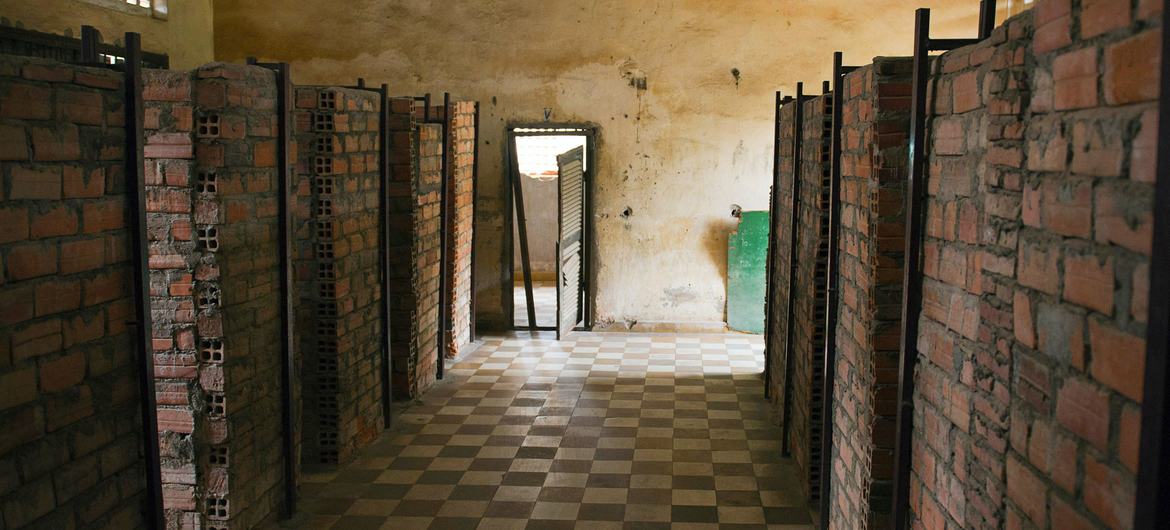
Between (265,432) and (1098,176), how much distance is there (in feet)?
12.5

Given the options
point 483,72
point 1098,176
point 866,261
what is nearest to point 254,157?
point 866,261

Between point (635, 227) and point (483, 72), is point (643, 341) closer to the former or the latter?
point (635, 227)

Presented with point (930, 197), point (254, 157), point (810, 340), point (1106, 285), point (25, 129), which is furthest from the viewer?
point (810, 340)

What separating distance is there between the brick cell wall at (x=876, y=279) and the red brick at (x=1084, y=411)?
4.80ft

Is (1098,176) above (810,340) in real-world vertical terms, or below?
above

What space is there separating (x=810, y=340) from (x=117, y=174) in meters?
3.50

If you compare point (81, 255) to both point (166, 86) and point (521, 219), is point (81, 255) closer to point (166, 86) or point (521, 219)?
point (166, 86)

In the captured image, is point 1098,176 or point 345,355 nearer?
point 1098,176

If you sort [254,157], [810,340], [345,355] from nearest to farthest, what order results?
[254,157] → [810,340] → [345,355]

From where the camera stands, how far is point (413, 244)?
260 inches

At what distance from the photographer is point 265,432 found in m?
4.36

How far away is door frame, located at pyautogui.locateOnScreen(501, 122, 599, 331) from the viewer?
939cm

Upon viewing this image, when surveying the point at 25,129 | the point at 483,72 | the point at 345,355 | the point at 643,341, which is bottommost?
the point at 643,341

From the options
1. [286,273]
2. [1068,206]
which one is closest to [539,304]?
[286,273]
